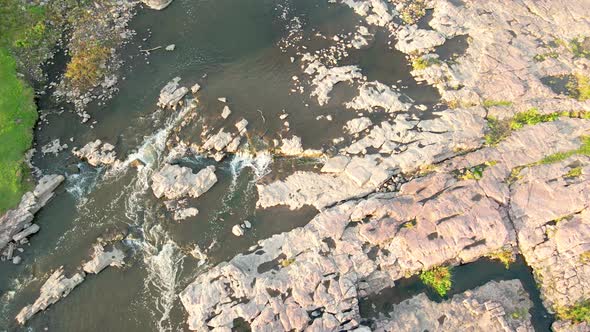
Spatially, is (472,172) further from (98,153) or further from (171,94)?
(98,153)

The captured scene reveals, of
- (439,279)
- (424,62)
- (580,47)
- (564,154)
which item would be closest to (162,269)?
(439,279)

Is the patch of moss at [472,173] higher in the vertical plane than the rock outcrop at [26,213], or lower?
higher

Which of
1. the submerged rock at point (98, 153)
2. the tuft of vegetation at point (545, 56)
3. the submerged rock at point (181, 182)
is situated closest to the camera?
the submerged rock at point (181, 182)

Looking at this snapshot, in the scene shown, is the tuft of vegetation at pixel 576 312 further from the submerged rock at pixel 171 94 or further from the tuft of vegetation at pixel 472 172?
the submerged rock at pixel 171 94

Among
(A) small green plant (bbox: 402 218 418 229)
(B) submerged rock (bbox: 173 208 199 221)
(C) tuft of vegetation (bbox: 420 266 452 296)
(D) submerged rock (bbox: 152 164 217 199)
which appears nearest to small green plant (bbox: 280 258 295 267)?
(B) submerged rock (bbox: 173 208 199 221)

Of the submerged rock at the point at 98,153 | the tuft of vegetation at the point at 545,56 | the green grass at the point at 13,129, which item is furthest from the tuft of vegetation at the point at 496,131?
the green grass at the point at 13,129

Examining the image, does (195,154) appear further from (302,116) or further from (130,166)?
(302,116)

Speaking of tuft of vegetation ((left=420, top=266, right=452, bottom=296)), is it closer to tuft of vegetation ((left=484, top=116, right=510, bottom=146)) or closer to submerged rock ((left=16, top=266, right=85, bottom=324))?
tuft of vegetation ((left=484, top=116, right=510, bottom=146))

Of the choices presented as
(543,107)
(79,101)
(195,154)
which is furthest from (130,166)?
(543,107)
